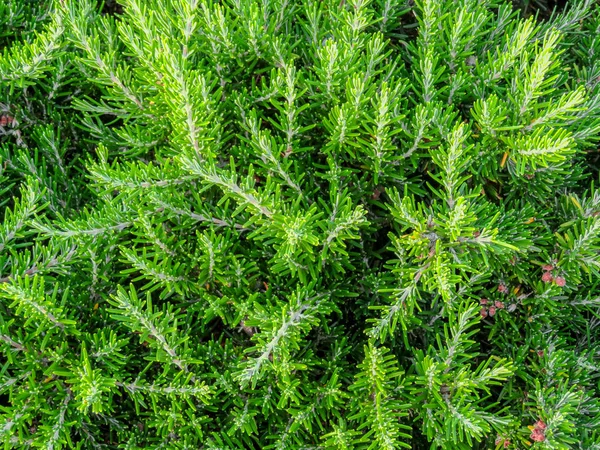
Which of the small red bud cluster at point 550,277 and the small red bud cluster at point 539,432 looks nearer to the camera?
the small red bud cluster at point 539,432

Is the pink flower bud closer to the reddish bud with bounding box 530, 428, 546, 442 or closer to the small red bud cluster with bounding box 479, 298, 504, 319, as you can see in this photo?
the small red bud cluster with bounding box 479, 298, 504, 319

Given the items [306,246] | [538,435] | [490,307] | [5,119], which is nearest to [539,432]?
[538,435]

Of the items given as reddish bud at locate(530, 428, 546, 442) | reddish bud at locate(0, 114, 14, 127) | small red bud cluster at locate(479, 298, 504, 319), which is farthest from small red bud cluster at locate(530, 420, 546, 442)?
reddish bud at locate(0, 114, 14, 127)

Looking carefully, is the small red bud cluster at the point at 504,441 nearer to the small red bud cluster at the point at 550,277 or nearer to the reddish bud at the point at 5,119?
the small red bud cluster at the point at 550,277

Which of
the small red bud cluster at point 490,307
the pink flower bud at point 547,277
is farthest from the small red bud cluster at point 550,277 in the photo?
the small red bud cluster at point 490,307

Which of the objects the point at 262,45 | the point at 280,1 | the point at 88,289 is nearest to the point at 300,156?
the point at 262,45

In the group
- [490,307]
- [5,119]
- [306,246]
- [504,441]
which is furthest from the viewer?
[5,119]

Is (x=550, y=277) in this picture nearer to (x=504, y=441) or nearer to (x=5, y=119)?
(x=504, y=441)
